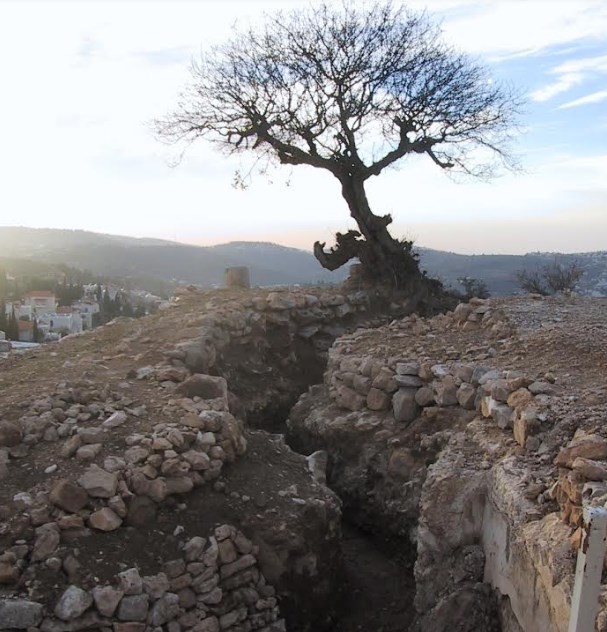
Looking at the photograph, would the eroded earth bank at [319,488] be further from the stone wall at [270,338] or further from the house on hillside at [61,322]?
the house on hillside at [61,322]

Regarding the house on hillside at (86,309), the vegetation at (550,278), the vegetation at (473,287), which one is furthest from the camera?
the house on hillside at (86,309)

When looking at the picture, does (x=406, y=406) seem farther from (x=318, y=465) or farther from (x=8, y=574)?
(x=8, y=574)

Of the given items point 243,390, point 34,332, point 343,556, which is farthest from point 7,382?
point 34,332

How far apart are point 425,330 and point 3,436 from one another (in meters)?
4.70

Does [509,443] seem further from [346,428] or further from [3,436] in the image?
[3,436]

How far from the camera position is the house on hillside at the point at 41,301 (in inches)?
1614

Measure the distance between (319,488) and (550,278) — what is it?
471 inches

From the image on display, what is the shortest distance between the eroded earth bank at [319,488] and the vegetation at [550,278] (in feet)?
26.2

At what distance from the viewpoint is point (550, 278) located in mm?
15484

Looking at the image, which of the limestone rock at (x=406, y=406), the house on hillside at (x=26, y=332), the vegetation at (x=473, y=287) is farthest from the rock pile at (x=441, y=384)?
the house on hillside at (x=26, y=332)

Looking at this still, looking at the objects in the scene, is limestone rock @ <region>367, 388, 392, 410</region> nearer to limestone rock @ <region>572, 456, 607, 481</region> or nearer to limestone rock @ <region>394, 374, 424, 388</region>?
limestone rock @ <region>394, 374, 424, 388</region>

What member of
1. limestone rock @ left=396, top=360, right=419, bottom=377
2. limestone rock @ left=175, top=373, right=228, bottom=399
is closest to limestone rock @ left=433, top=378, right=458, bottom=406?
limestone rock @ left=396, top=360, right=419, bottom=377

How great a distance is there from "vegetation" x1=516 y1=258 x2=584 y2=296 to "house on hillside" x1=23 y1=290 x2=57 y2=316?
107ft

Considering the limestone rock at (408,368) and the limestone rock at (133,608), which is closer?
the limestone rock at (133,608)
